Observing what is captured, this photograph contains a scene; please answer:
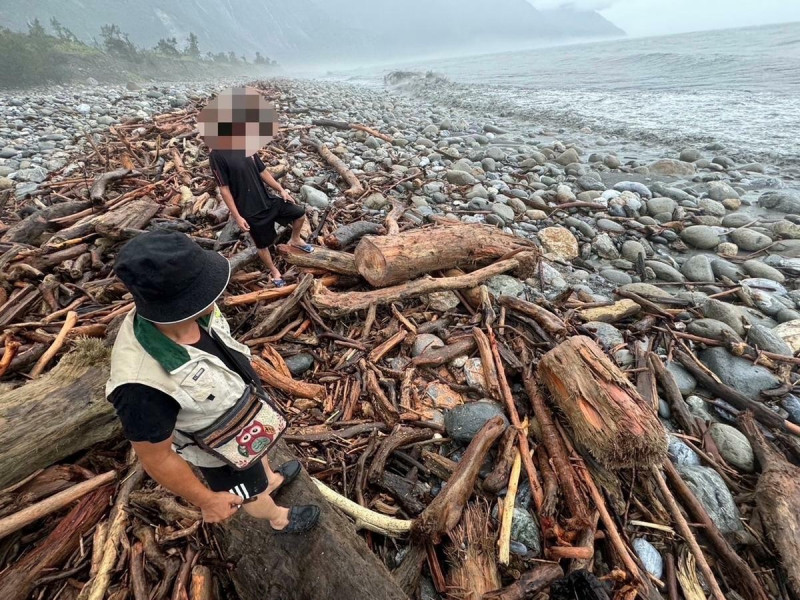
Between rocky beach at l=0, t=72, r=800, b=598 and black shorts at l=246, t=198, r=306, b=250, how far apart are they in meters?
1.04

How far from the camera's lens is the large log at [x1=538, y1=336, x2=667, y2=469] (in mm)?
2688

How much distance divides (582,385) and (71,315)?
4.56m

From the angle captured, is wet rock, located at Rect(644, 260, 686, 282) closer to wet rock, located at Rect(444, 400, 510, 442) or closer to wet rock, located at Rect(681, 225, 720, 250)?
wet rock, located at Rect(681, 225, 720, 250)

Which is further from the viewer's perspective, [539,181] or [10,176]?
[539,181]

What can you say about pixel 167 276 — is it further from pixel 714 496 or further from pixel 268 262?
pixel 714 496

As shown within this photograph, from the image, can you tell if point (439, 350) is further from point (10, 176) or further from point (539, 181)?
point (10, 176)

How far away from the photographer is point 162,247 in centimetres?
145

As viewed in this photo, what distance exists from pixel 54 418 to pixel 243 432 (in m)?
1.68

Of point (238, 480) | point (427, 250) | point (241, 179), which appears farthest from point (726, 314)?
point (241, 179)

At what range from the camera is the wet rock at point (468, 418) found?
3.13 metres

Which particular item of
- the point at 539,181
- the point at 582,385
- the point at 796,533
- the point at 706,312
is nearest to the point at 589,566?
the point at 582,385

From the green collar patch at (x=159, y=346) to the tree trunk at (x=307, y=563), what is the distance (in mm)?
1217

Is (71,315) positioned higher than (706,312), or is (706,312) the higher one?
(71,315)

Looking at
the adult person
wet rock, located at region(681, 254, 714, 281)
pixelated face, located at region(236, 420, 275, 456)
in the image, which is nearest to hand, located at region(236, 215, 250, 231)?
the adult person
